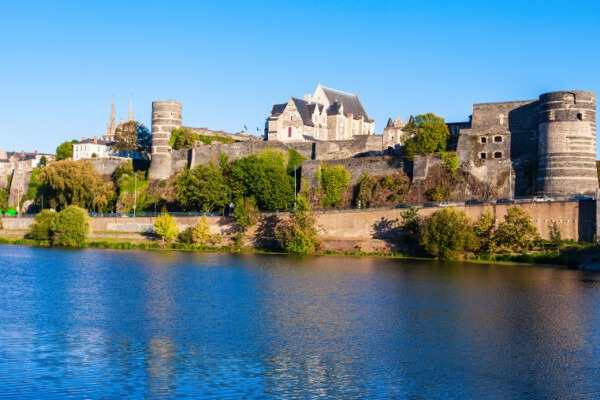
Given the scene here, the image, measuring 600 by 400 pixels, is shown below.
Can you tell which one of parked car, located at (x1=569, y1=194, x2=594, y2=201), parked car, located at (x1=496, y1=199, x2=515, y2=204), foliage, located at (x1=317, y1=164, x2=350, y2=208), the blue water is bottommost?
the blue water

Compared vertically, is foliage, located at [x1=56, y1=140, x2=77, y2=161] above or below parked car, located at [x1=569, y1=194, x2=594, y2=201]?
above

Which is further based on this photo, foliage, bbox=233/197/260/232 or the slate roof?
the slate roof

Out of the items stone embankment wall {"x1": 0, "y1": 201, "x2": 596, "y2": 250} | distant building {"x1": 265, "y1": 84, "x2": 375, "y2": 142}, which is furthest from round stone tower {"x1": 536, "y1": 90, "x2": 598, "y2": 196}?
distant building {"x1": 265, "y1": 84, "x2": 375, "y2": 142}

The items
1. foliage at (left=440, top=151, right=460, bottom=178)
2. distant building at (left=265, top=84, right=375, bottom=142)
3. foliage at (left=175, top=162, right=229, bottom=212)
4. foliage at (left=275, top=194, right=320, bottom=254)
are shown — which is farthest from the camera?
distant building at (left=265, top=84, right=375, bottom=142)

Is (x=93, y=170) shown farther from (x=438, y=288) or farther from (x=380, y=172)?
(x=438, y=288)

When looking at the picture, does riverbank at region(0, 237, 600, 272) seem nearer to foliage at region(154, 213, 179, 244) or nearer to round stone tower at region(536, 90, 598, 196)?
foliage at region(154, 213, 179, 244)

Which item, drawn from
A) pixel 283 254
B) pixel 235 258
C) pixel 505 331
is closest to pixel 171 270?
pixel 235 258

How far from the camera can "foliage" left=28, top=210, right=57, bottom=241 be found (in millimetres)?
68375

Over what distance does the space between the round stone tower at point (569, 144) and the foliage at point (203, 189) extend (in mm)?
26326

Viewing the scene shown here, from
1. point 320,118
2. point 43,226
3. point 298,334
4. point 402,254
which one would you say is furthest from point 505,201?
point 43,226

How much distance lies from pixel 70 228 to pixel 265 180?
1695 cm

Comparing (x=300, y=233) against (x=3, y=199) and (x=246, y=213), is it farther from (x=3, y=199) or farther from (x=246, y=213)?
(x=3, y=199)

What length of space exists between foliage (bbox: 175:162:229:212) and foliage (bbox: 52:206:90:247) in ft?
28.6

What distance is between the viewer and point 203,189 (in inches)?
2648
